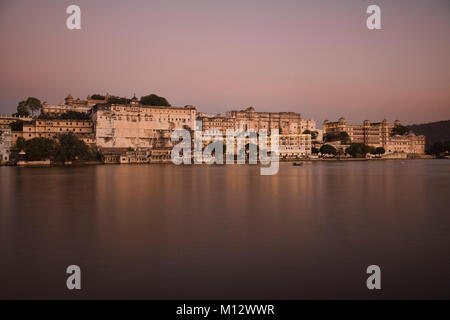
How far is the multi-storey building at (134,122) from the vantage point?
5334 cm

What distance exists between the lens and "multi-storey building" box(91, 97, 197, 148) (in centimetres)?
5334

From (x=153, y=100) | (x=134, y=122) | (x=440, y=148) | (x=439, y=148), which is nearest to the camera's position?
(x=134, y=122)

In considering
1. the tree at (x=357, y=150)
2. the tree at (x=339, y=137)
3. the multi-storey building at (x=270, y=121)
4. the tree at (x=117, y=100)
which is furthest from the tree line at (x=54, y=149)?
the tree at (x=339, y=137)

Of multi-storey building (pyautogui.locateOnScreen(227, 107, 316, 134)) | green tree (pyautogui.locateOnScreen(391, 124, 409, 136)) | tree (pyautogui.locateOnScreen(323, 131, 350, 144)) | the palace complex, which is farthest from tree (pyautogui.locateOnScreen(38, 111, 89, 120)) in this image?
green tree (pyautogui.locateOnScreen(391, 124, 409, 136))

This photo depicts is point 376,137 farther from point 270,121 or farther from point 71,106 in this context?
point 71,106

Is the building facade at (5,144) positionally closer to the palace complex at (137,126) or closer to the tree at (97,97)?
the palace complex at (137,126)

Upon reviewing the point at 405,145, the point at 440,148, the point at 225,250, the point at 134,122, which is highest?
the point at 134,122

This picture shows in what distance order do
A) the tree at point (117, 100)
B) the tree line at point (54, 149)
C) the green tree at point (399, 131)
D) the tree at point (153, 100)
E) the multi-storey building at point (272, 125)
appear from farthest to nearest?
1. the green tree at point (399, 131)
2. the multi-storey building at point (272, 125)
3. the tree at point (153, 100)
4. the tree at point (117, 100)
5. the tree line at point (54, 149)

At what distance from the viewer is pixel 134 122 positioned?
5653 centimetres

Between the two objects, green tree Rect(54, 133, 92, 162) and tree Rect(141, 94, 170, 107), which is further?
tree Rect(141, 94, 170, 107)

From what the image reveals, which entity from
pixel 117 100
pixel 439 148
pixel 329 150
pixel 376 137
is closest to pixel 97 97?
pixel 117 100

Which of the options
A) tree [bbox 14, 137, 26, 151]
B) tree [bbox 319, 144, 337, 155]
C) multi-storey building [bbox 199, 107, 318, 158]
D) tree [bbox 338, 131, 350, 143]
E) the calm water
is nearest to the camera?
the calm water

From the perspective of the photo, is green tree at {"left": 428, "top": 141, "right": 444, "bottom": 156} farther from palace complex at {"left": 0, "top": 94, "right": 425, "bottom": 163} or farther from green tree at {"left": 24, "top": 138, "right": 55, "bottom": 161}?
green tree at {"left": 24, "top": 138, "right": 55, "bottom": 161}
